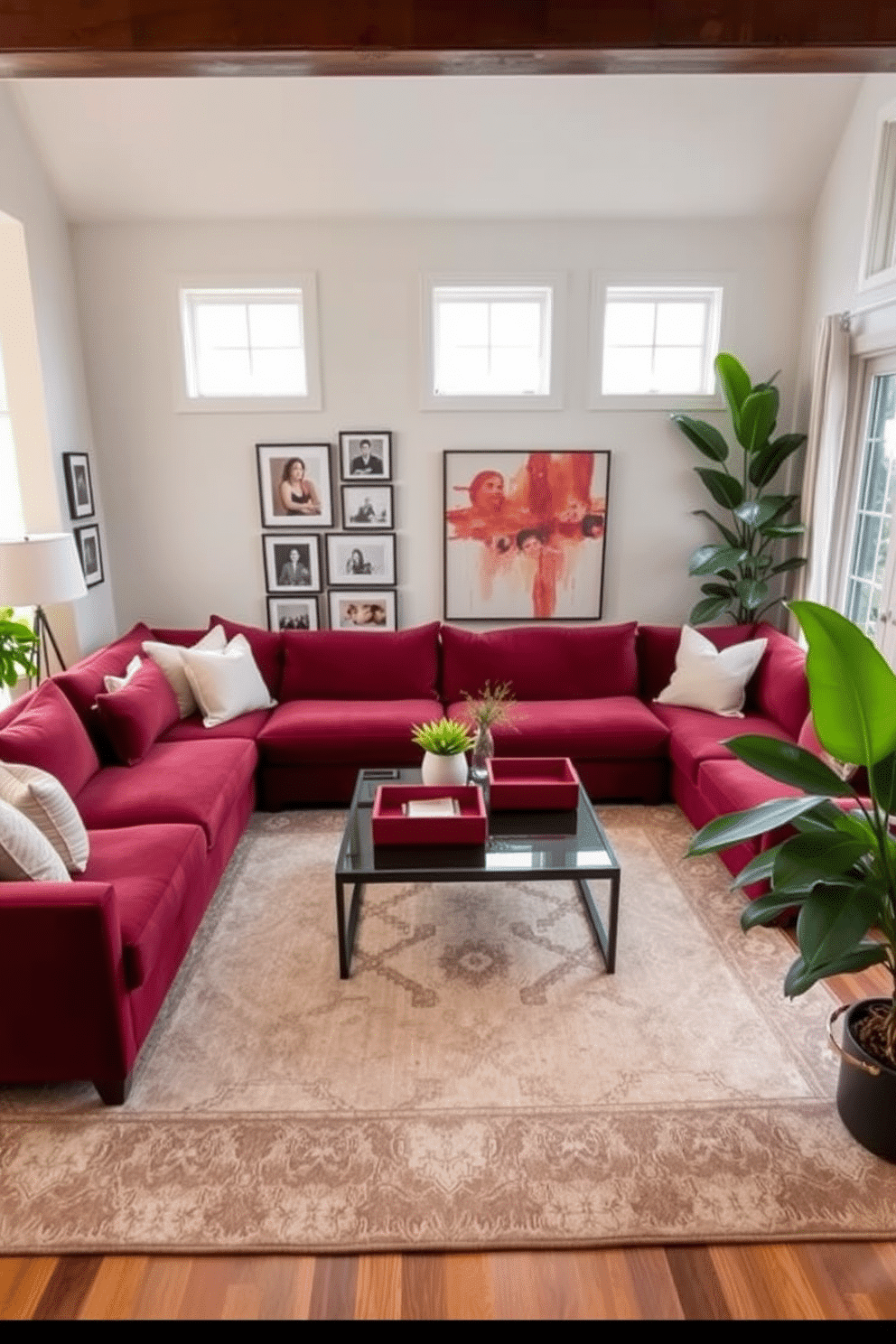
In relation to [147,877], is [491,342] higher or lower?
higher

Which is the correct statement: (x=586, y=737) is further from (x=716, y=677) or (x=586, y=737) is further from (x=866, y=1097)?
(x=866, y=1097)

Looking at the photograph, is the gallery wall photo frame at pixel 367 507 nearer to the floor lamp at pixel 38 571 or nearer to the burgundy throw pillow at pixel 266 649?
the burgundy throw pillow at pixel 266 649

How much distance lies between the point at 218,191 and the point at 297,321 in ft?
2.33

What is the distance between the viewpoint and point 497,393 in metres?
4.56

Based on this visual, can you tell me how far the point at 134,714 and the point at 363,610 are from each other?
5.60ft

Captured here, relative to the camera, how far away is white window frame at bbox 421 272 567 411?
4379mm

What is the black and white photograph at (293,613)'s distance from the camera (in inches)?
188

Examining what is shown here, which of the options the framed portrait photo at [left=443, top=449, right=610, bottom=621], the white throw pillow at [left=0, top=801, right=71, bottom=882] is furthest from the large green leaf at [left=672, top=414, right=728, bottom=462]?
the white throw pillow at [left=0, top=801, right=71, bottom=882]

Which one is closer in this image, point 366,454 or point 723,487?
point 723,487

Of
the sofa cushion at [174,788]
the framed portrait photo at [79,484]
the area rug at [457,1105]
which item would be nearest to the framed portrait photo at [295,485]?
the framed portrait photo at [79,484]

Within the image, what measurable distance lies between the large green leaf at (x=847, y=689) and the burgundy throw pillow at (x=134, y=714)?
2.67m

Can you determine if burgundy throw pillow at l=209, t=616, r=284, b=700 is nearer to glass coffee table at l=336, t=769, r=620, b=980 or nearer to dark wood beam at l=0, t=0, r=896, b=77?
glass coffee table at l=336, t=769, r=620, b=980

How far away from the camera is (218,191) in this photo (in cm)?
410

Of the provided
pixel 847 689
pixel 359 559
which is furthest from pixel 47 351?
pixel 847 689
